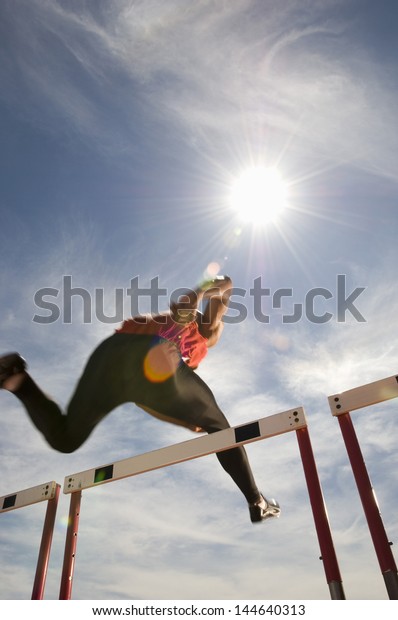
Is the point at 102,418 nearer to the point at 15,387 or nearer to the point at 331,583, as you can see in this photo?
the point at 15,387

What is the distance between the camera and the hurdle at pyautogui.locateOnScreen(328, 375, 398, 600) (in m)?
2.50

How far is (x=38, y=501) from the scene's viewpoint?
418 centimetres

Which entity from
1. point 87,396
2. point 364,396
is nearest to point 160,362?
point 87,396

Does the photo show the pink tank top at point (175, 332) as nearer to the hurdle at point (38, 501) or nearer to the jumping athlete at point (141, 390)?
the jumping athlete at point (141, 390)

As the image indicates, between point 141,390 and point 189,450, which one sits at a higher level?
point 141,390

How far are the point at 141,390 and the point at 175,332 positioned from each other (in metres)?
0.80

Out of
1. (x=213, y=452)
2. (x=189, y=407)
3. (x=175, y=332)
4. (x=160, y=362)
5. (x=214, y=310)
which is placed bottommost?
(x=213, y=452)

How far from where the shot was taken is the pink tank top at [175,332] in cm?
447

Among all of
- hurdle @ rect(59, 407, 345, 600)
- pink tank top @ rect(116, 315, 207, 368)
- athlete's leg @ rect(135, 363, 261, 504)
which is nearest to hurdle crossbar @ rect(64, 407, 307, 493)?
hurdle @ rect(59, 407, 345, 600)

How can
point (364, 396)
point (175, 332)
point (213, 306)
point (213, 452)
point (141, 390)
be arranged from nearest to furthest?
point (364, 396) → point (213, 452) → point (141, 390) → point (175, 332) → point (213, 306)

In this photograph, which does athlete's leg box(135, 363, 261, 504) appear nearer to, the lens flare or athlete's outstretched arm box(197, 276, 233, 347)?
the lens flare

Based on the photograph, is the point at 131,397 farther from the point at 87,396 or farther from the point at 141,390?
the point at 87,396
